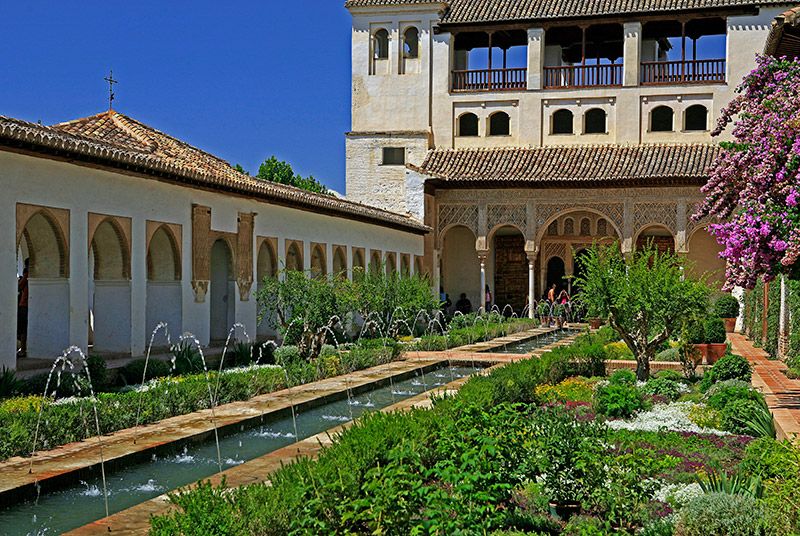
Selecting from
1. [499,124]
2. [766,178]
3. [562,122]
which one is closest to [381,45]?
[499,124]

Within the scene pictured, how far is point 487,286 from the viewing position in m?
36.2

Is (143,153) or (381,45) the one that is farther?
(381,45)

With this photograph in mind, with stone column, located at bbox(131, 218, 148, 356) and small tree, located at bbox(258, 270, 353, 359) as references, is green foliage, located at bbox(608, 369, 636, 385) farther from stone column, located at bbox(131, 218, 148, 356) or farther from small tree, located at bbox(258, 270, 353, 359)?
stone column, located at bbox(131, 218, 148, 356)

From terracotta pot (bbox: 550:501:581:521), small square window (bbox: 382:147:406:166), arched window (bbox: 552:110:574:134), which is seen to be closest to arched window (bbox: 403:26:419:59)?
small square window (bbox: 382:147:406:166)

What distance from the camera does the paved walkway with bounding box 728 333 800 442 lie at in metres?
9.41

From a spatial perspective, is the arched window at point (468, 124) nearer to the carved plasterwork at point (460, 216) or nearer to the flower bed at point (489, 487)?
the carved plasterwork at point (460, 216)

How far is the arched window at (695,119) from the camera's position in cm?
3325

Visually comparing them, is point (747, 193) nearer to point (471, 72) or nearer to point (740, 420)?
point (740, 420)

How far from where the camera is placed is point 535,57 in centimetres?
3434

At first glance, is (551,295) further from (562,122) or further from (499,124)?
(499,124)

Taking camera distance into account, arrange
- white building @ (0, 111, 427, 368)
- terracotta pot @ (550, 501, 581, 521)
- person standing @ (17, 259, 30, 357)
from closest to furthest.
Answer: terracotta pot @ (550, 501, 581, 521)
white building @ (0, 111, 427, 368)
person standing @ (17, 259, 30, 357)

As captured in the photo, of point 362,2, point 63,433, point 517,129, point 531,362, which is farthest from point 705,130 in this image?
point 63,433

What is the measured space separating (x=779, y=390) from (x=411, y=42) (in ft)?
82.8

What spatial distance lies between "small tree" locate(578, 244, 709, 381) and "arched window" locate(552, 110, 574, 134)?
20.2 meters
